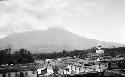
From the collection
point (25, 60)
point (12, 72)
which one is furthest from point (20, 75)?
point (25, 60)

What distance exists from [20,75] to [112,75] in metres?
13.9

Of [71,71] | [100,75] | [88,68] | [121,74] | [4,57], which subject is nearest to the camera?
[121,74]

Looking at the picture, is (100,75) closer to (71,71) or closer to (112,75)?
(112,75)

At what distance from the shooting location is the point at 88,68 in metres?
41.8

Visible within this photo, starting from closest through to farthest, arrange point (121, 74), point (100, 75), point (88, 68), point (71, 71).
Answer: point (121, 74)
point (100, 75)
point (88, 68)
point (71, 71)

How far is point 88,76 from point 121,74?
15.3 feet

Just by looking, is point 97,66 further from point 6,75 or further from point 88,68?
point 6,75

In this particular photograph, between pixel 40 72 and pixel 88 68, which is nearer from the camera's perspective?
pixel 88 68

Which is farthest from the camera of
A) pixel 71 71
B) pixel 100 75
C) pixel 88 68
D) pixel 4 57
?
pixel 4 57

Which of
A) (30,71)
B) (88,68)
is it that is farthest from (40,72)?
(30,71)

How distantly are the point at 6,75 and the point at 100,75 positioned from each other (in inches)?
553

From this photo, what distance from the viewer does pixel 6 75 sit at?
32562mm

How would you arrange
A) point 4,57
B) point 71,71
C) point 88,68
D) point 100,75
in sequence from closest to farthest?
point 100,75, point 88,68, point 71,71, point 4,57

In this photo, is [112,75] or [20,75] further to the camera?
[20,75]
